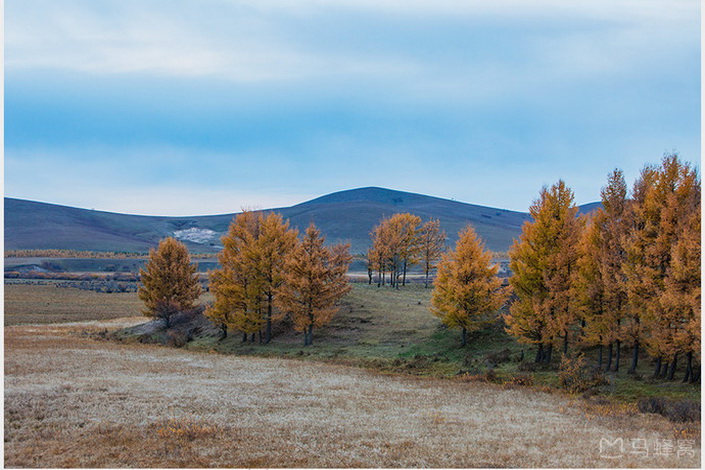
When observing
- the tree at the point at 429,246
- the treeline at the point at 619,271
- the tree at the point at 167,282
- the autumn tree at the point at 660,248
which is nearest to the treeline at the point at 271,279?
the tree at the point at 167,282

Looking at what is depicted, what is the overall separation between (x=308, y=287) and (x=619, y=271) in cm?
2191

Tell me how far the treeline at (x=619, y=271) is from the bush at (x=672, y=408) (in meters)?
3.51

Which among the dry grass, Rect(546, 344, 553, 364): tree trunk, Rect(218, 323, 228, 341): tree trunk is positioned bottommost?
the dry grass

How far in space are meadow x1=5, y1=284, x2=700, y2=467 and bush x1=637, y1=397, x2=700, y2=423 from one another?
2.09ft

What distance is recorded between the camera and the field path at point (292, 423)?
13094mm

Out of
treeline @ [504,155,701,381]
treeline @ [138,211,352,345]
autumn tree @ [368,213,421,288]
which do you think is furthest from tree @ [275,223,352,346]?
autumn tree @ [368,213,421,288]

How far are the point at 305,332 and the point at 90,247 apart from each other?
602 ft

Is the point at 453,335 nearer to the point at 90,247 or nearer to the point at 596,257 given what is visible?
the point at 596,257

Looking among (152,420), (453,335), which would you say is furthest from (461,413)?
(453,335)

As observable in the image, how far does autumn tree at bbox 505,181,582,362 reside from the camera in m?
29.4

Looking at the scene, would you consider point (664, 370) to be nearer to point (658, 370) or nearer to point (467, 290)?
point (658, 370)

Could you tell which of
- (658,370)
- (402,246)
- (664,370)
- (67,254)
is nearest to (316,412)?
(658,370)

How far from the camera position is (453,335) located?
129 feet

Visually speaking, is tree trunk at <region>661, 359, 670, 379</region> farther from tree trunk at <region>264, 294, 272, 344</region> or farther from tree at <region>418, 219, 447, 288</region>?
tree at <region>418, 219, 447, 288</region>
